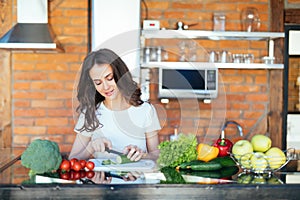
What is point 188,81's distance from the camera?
3709mm

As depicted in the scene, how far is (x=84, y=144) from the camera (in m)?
2.79

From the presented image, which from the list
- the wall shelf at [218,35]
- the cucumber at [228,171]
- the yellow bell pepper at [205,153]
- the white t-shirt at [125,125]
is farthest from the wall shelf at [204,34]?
the cucumber at [228,171]

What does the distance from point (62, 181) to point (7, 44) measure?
190 centimetres

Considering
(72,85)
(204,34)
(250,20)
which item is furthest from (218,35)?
(72,85)

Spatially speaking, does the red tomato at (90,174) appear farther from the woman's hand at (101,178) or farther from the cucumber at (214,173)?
the cucumber at (214,173)

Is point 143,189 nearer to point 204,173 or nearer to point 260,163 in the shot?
point 204,173

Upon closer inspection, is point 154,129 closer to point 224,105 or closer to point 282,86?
point 224,105

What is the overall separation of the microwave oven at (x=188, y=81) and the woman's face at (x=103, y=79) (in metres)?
0.88

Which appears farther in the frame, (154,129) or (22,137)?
(22,137)

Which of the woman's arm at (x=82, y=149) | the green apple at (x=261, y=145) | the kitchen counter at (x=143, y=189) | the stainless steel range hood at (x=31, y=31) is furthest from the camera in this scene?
the stainless steel range hood at (x=31, y=31)

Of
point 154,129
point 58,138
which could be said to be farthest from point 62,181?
point 58,138

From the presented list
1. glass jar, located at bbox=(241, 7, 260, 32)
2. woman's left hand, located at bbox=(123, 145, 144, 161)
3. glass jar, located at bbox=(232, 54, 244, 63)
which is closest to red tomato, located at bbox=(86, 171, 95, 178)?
woman's left hand, located at bbox=(123, 145, 144, 161)

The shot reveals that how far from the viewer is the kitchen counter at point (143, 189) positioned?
66.8 inches

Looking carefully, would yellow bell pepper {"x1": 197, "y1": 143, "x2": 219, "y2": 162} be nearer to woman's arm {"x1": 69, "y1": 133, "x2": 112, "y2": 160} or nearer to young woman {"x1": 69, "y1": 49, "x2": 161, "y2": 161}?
woman's arm {"x1": 69, "y1": 133, "x2": 112, "y2": 160}
